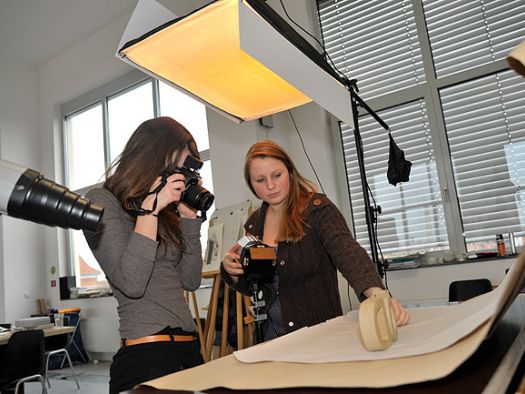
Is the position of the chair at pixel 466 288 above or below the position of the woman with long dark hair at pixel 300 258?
below

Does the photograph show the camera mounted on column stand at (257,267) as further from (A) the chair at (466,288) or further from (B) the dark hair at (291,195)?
(A) the chair at (466,288)

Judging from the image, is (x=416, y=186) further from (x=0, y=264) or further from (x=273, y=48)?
(x=0, y=264)

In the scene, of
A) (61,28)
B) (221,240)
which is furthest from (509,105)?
(61,28)

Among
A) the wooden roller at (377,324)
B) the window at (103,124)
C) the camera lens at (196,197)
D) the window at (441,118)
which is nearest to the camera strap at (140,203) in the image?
the camera lens at (196,197)

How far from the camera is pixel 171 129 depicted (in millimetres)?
1192

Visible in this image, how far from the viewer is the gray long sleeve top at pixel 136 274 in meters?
0.98

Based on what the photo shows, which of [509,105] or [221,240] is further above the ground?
[509,105]

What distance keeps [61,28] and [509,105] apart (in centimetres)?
561

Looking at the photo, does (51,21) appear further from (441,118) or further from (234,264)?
Result: (234,264)

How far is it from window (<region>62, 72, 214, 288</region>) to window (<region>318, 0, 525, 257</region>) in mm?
2173

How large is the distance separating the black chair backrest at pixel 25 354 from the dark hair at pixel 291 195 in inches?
92.8

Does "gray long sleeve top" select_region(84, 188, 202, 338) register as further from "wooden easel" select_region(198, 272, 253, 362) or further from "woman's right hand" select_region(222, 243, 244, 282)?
"wooden easel" select_region(198, 272, 253, 362)

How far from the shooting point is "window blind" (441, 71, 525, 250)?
3.32 metres

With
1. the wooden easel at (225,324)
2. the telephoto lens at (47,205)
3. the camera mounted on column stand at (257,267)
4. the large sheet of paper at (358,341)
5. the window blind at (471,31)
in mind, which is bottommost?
the wooden easel at (225,324)
